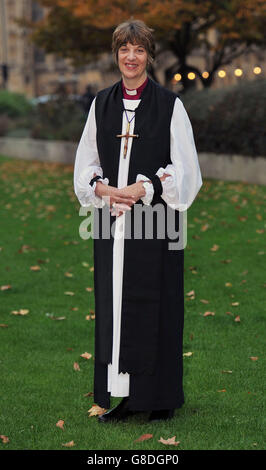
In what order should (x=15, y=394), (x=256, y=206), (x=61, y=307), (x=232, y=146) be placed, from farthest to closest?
(x=232, y=146)
(x=256, y=206)
(x=61, y=307)
(x=15, y=394)

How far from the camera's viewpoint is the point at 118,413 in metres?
5.18

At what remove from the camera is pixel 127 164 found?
4863 mm

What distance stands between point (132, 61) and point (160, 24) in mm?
17462

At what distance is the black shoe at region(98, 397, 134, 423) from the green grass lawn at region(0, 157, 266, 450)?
6 centimetres

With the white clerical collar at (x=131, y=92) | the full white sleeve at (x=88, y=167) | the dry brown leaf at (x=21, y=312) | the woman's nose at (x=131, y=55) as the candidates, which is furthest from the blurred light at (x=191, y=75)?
the woman's nose at (x=131, y=55)

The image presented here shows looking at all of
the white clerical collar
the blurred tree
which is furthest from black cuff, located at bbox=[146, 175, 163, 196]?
the blurred tree

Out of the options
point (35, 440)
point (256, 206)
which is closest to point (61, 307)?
point (35, 440)

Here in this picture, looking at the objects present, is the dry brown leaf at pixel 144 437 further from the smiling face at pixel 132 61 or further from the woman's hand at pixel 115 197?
the smiling face at pixel 132 61

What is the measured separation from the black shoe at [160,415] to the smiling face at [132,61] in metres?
2.06

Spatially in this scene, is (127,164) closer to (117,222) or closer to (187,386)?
(117,222)

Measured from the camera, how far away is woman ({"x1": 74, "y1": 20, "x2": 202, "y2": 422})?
4770 millimetres

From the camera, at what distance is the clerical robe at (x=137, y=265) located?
4.82 m

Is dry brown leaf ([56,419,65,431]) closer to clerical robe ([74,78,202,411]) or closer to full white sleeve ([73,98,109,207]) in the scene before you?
clerical robe ([74,78,202,411])
